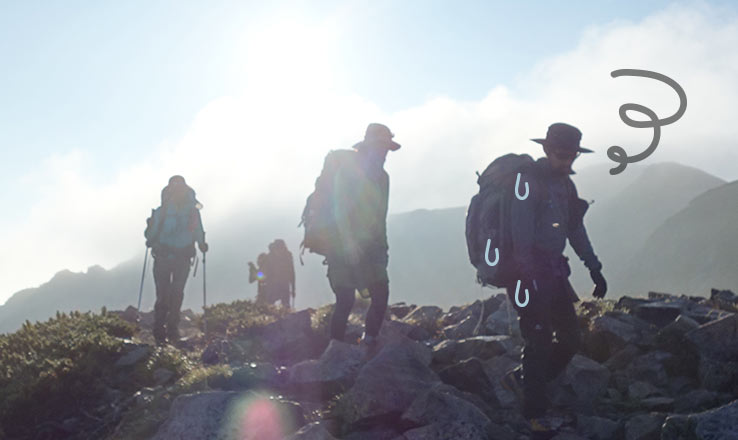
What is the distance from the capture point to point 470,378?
19.1 feet

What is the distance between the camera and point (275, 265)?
64.4ft

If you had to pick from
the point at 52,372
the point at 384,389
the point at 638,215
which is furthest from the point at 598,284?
the point at 638,215

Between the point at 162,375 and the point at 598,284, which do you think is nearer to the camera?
the point at 598,284

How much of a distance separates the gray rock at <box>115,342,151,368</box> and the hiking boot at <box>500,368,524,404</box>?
4.86m

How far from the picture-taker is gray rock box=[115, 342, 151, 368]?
7.69m

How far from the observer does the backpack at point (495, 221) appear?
16.9ft

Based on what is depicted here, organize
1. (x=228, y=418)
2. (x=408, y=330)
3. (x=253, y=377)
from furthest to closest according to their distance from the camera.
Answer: (x=408, y=330), (x=253, y=377), (x=228, y=418)

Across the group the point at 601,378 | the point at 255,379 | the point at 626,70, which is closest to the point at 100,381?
the point at 255,379

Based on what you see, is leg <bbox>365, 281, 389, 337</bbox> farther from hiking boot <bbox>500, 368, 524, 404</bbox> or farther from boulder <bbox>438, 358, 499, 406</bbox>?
hiking boot <bbox>500, 368, 524, 404</bbox>

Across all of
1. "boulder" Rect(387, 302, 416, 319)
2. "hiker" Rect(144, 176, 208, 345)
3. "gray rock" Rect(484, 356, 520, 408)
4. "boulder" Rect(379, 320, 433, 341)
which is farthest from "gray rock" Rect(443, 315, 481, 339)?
"hiker" Rect(144, 176, 208, 345)

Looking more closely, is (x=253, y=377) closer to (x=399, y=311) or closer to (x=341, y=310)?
(x=341, y=310)

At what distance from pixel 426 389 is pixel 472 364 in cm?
107

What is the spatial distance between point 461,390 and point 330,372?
137cm

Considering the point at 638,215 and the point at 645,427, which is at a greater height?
the point at 638,215
